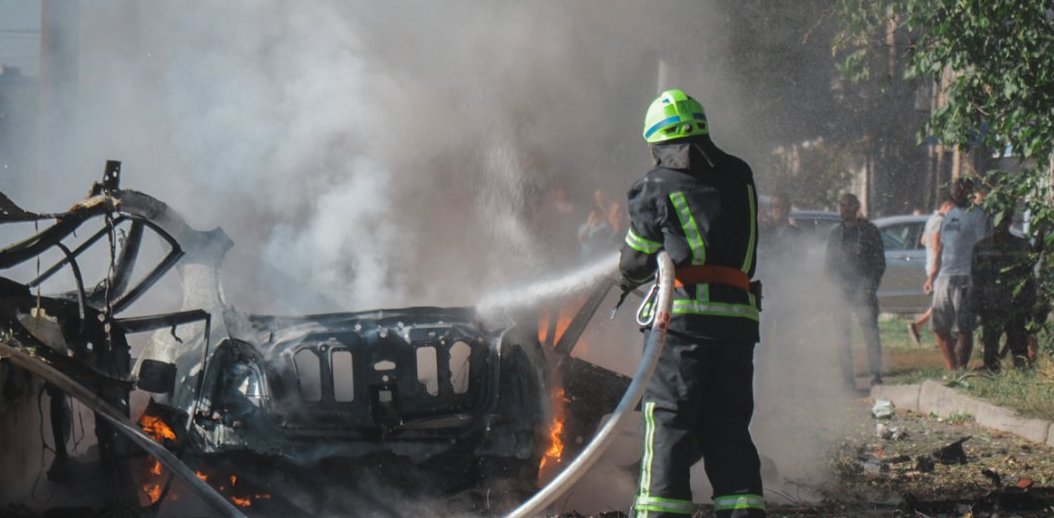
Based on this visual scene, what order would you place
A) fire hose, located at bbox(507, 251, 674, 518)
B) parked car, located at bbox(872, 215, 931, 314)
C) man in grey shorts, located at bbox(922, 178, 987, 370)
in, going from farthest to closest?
parked car, located at bbox(872, 215, 931, 314) → man in grey shorts, located at bbox(922, 178, 987, 370) → fire hose, located at bbox(507, 251, 674, 518)

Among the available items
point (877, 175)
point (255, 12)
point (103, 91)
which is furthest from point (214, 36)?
point (877, 175)

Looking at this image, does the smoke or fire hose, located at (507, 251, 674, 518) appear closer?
fire hose, located at (507, 251, 674, 518)

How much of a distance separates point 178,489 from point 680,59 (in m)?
9.68

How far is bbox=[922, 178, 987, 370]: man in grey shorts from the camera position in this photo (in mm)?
10547

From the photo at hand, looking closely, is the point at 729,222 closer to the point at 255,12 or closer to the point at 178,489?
the point at 178,489

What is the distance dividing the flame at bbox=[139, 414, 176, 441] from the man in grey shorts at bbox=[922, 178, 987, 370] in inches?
302

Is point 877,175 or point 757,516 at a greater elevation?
point 877,175

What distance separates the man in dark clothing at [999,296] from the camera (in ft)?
31.7

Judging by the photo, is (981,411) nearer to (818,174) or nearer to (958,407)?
(958,407)

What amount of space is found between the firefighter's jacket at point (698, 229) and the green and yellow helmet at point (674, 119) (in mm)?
36

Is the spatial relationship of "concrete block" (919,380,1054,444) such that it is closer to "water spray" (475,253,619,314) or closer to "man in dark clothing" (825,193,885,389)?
"man in dark clothing" (825,193,885,389)

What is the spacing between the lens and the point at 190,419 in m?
5.05

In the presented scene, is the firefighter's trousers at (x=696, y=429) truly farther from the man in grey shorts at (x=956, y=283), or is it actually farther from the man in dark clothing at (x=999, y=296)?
the man in grey shorts at (x=956, y=283)

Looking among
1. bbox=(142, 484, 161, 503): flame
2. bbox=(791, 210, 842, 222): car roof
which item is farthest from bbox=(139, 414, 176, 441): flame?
bbox=(791, 210, 842, 222): car roof
